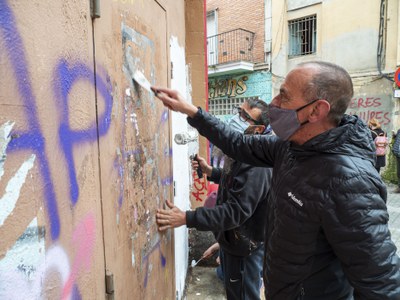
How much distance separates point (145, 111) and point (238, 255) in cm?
136

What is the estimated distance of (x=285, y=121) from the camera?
176 centimetres

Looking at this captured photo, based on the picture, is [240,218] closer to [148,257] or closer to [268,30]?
[148,257]

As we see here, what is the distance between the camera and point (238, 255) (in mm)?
2564

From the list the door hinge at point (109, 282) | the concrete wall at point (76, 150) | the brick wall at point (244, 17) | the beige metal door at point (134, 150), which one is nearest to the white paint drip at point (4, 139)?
the concrete wall at point (76, 150)

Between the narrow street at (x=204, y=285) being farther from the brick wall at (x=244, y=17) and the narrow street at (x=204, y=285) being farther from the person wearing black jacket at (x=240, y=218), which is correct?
the brick wall at (x=244, y=17)

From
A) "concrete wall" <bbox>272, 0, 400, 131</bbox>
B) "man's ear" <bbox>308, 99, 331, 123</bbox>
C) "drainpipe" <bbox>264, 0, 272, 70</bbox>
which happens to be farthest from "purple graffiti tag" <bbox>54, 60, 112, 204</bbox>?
"drainpipe" <bbox>264, 0, 272, 70</bbox>

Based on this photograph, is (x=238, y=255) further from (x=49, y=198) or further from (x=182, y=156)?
(x=49, y=198)

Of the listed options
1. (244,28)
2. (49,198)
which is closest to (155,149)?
(49,198)

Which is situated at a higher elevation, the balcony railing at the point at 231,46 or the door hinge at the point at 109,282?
the balcony railing at the point at 231,46

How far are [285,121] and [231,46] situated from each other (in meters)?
13.7

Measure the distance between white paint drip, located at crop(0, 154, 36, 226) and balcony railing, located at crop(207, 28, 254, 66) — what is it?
1378cm

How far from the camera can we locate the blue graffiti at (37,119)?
33.3 inches

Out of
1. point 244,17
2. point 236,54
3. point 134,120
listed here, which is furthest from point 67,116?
point 244,17

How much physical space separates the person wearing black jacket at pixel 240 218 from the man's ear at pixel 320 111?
2.68ft
